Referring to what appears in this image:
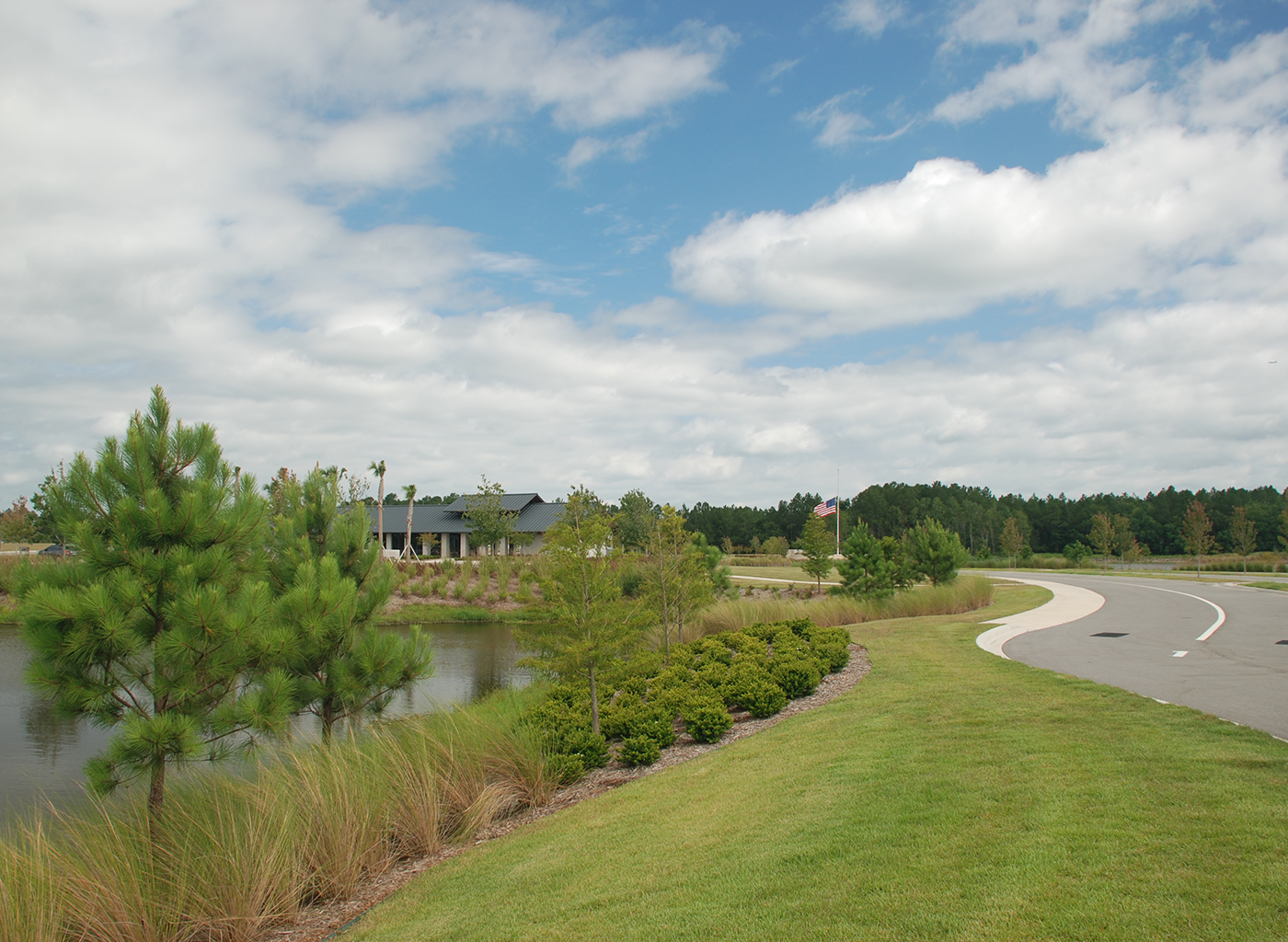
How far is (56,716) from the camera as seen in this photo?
7809 mm

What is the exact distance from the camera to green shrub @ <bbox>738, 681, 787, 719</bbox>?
10375mm

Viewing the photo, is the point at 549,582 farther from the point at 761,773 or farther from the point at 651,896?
the point at 651,896

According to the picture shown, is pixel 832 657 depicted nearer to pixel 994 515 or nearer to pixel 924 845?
pixel 924 845

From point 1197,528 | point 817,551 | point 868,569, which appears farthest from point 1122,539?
point 868,569

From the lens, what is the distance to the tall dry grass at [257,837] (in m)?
5.20

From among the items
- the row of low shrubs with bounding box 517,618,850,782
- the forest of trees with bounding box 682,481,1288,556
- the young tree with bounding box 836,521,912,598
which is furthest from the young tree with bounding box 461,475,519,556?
the forest of trees with bounding box 682,481,1288,556

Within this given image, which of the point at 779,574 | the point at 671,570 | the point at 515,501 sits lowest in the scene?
the point at 779,574

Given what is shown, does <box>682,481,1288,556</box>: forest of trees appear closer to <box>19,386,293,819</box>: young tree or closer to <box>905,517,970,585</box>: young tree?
<box>905,517,970,585</box>: young tree

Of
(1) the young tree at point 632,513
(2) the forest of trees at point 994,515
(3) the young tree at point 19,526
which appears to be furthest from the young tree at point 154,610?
(2) the forest of trees at point 994,515

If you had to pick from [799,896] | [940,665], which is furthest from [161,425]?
[940,665]

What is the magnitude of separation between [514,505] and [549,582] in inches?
2141

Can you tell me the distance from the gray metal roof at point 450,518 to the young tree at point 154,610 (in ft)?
166

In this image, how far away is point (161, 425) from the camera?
8.25 m

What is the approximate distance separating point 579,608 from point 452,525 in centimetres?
5398
